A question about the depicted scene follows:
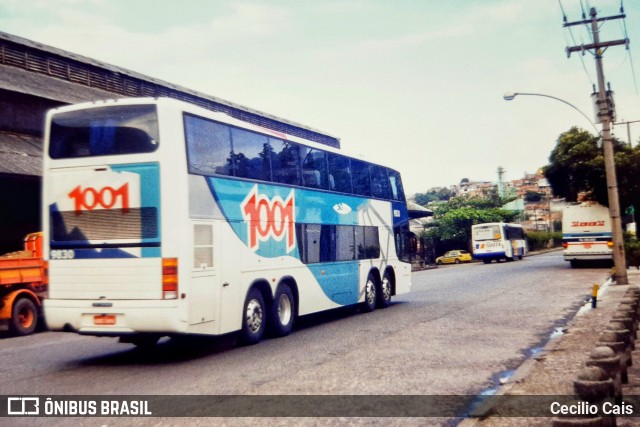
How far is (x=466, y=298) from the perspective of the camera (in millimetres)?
19328

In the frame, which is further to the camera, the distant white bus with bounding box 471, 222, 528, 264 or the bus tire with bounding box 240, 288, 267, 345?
the distant white bus with bounding box 471, 222, 528, 264

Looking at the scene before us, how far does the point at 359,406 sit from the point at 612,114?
753 inches

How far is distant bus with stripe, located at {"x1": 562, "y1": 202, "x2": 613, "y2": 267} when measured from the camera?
31.3 m

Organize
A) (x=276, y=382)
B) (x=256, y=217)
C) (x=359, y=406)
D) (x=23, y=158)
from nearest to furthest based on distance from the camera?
(x=359, y=406), (x=276, y=382), (x=256, y=217), (x=23, y=158)

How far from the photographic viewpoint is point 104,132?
9898mm

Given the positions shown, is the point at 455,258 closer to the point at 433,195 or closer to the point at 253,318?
the point at 253,318

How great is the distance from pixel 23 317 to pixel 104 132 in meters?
7.24

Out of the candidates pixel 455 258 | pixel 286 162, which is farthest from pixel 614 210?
pixel 455 258

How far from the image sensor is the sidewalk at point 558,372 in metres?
6.05

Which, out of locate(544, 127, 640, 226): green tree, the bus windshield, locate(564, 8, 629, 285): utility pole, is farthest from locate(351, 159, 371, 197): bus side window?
the bus windshield

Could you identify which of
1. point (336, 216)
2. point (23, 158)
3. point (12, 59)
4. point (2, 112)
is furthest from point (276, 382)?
point (12, 59)

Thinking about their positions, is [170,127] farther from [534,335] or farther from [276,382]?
[534,335]

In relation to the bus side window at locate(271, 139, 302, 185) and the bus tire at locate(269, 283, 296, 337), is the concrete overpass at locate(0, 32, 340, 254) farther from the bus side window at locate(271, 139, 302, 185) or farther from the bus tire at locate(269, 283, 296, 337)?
the bus tire at locate(269, 283, 296, 337)

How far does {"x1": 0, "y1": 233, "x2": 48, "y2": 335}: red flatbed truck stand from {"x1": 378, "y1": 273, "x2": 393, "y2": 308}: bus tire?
27.2ft
